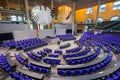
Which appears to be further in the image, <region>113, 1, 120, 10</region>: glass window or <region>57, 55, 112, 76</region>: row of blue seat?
<region>113, 1, 120, 10</region>: glass window

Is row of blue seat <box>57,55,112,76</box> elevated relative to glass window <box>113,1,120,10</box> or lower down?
lower down

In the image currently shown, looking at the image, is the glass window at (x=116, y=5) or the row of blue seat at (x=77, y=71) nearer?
the row of blue seat at (x=77, y=71)

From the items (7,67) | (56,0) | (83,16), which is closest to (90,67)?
(7,67)

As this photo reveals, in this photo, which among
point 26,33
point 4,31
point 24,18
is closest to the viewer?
point 4,31

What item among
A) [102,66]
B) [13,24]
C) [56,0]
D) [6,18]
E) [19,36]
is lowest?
[102,66]

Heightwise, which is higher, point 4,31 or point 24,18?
point 24,18

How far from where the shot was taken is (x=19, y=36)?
17.2 meters

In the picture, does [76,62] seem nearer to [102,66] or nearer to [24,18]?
[102,66]

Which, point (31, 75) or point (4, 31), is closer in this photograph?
point (31, 75)

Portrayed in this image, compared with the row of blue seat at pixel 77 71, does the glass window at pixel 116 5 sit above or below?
above

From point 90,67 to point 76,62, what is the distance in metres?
1.55

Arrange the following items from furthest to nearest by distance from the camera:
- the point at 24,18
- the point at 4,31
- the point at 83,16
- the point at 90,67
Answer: the point at 83,16 < the point at 24,18 < the point at 4,31 < the point at 90,67

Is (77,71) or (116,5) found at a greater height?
(116,5)

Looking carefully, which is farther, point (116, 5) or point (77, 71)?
point (116, 5)
